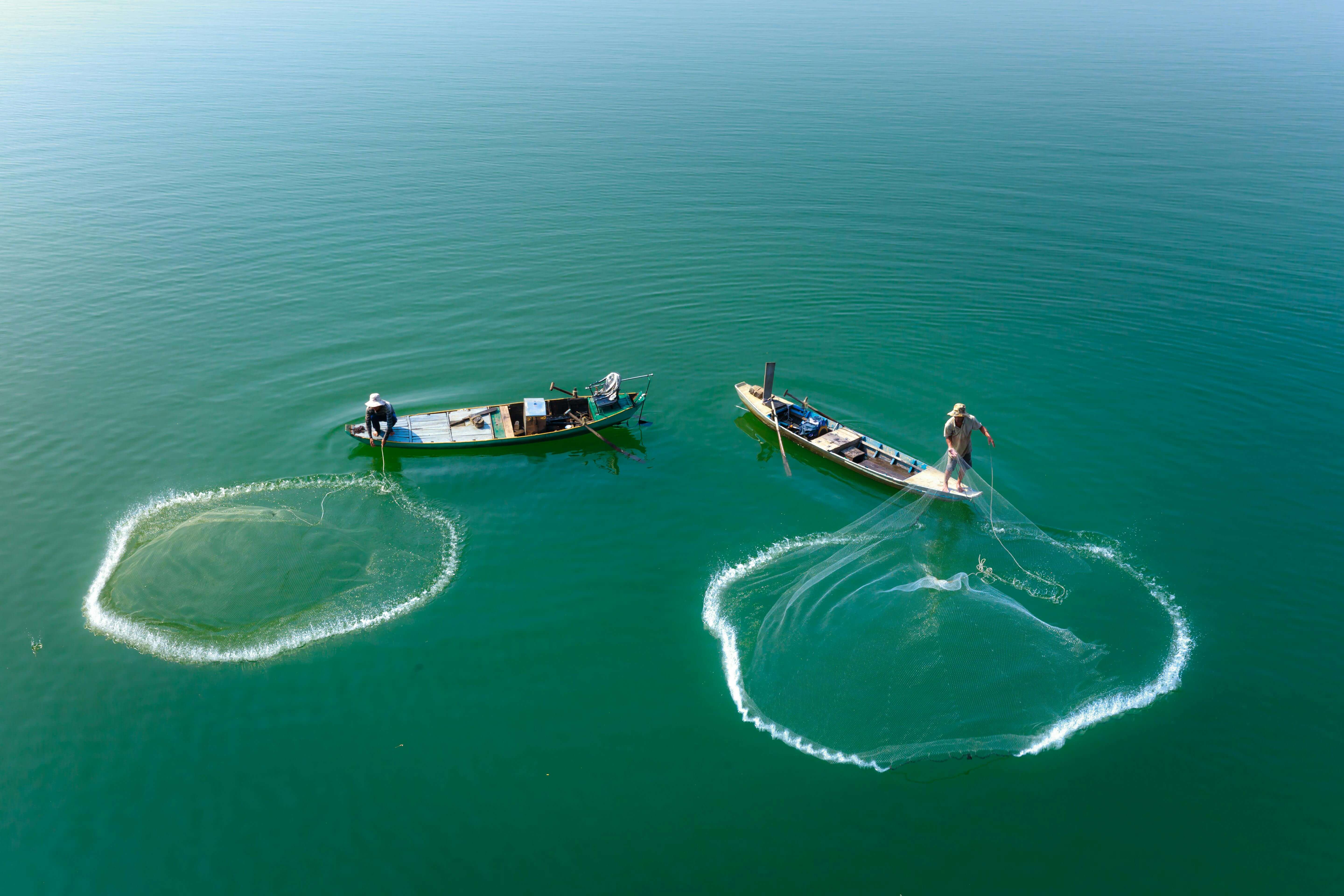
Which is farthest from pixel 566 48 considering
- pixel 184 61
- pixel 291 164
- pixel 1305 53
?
pixel 1305 53

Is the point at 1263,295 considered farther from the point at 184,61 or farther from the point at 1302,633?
the point at 184,61

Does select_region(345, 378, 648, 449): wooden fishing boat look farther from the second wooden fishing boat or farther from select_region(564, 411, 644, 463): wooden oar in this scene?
the second wooden fishing boat

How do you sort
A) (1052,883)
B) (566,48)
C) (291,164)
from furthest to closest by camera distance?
1. (566,48)
2. (291,164)
3. (1052,883)

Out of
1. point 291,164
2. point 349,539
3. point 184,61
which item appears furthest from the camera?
point 184,61

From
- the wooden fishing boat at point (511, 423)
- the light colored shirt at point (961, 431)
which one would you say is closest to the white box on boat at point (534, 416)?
the wooden fishing boat at point (511, 423)

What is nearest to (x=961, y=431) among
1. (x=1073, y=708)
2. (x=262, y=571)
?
(x=1073, y=708)

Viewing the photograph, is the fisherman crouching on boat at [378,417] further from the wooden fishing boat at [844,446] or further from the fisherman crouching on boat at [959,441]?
the fisherman crouching on boat at [959,441]
